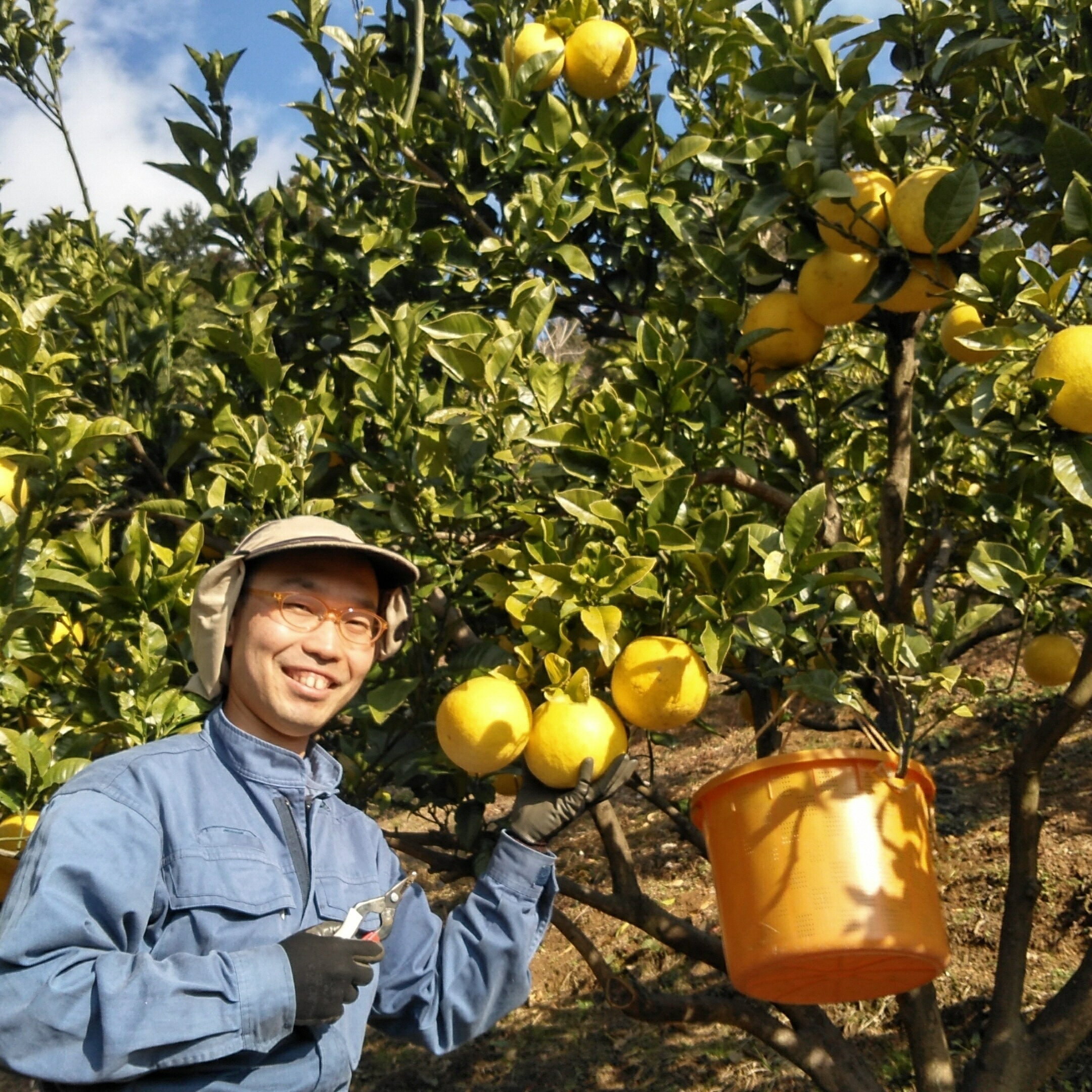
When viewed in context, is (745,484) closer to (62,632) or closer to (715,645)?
(715,645)

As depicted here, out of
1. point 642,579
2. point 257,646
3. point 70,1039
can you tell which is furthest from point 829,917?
point 70,1039

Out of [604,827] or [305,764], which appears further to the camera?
[604,827]

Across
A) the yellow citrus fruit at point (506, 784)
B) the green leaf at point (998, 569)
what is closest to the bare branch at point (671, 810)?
the yellow citrus fruit at point (506, 784)

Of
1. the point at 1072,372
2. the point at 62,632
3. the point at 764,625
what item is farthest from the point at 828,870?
the point at 62,632

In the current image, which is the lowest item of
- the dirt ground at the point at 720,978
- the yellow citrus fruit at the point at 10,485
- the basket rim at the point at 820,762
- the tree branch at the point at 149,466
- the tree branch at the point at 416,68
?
the dirt ground at the point at 720,978

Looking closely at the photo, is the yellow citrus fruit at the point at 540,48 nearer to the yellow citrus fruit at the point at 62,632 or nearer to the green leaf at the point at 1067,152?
the green leaf at the point at 1067,152

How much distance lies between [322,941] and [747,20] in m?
1.62

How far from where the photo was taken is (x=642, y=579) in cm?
179

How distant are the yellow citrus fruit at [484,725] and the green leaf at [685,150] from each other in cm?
118

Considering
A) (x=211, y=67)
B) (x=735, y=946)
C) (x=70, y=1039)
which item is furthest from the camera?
(x=211, y=67)

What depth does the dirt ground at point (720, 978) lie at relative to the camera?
3523 millimetres

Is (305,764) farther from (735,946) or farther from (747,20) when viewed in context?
(747,20)

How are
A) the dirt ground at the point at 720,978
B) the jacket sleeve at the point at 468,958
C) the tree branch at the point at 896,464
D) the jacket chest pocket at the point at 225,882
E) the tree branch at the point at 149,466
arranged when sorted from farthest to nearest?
the dirt ground at the point at 720,978 → the tree branch at the point at 149,466 → the tree branch at the point at 896,464 → the jacket sleeve at the point at 468,958 → the jacket chest pocket at the point at 225,882

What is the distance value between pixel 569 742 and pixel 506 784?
57 centimetres
